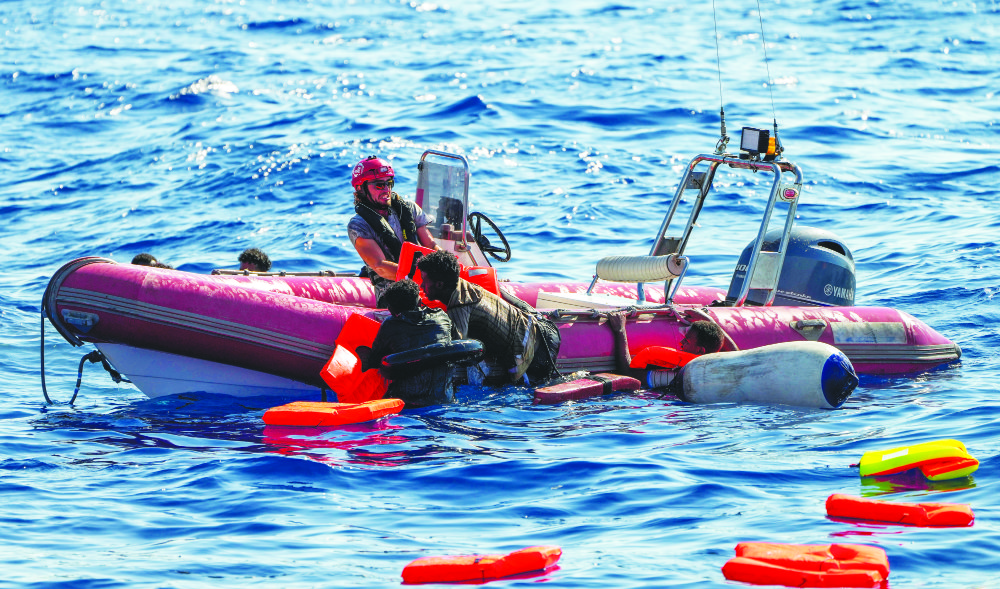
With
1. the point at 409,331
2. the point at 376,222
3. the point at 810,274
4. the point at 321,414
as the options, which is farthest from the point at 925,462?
the point at 376,222

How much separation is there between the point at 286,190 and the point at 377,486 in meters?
10.2

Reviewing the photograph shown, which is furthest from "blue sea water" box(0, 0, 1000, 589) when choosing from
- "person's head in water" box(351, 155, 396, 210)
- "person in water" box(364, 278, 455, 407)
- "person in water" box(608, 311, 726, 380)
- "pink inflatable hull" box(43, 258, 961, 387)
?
"person's head in water" box(351, 155, 396, 210)

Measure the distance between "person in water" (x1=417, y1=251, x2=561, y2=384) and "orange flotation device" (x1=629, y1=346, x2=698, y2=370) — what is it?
589 mm

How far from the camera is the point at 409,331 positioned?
6.82 meters

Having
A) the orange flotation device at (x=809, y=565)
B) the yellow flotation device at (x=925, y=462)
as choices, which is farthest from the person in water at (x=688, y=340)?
the orange flotation device at (x=809, y=565)

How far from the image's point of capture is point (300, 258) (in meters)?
12.1

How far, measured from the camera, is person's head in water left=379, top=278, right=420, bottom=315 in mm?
6797

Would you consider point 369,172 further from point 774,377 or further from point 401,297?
point 774,377

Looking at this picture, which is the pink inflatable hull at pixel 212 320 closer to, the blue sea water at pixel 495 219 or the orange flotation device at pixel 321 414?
the blue sea water at pixel 495 219

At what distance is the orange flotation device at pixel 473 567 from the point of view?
4.23 metres

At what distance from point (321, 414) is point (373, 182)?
2178 mm

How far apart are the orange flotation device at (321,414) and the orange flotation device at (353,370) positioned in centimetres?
24

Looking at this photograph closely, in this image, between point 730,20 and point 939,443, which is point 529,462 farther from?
point 730,20

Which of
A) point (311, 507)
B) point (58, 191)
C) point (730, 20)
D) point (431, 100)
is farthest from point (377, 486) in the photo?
point (730, 20)
